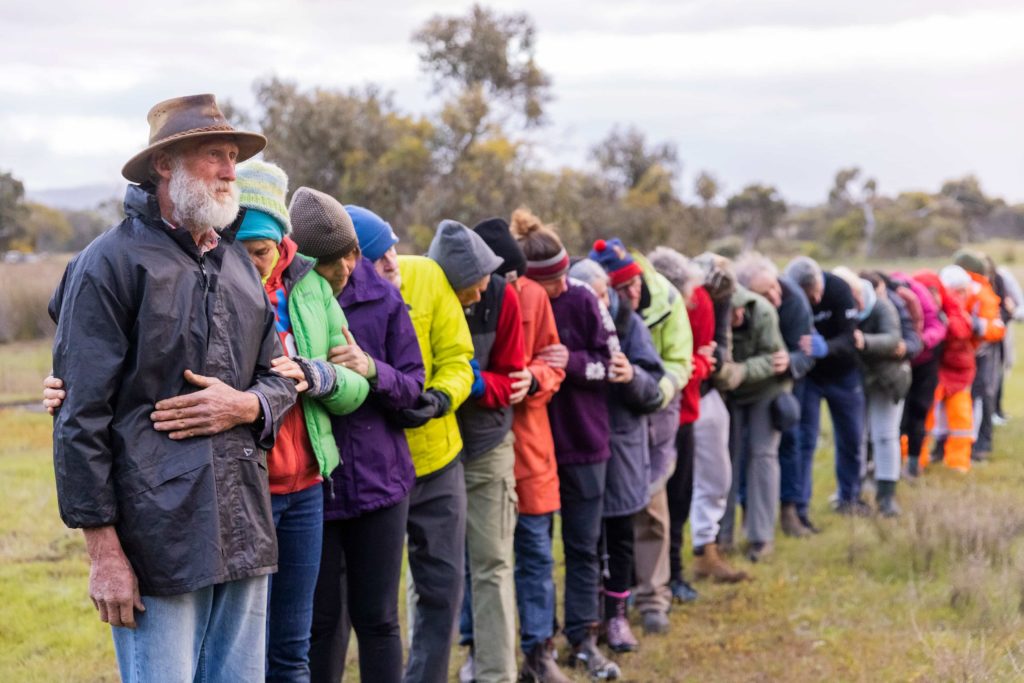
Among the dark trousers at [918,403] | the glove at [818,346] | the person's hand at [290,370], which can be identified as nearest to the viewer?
the person's hand at [290,370]

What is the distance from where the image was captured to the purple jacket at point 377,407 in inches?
167

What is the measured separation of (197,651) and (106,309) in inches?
42.6

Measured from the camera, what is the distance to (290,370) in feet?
12.4

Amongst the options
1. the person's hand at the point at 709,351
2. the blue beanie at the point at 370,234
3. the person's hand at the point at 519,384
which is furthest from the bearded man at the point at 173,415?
the person's hand at the point at 709,351

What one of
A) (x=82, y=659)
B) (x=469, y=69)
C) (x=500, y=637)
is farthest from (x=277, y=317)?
(x=469, y=69)

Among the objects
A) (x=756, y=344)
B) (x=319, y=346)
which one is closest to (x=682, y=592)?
(x=756, y=344)

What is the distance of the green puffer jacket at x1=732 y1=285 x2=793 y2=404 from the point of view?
8.16 metres

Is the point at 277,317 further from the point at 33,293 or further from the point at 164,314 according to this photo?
the point at 33,293

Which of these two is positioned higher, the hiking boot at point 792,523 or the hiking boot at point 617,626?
the hiking boot at point 617,626

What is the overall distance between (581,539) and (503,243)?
164 centimetres

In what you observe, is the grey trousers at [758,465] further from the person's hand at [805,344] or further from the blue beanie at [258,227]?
the blue beanie at [258,227]

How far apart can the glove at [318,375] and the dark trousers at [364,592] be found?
24.3 inches

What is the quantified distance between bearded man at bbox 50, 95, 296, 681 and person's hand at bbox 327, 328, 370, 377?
1.90 feet

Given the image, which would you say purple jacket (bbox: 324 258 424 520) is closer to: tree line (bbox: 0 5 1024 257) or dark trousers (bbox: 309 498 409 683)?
dark trousers (bbox: 309 498 409 683)
